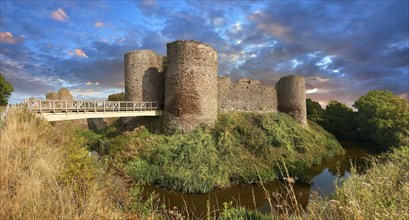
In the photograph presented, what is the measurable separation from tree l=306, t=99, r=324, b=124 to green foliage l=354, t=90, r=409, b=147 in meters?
5.84

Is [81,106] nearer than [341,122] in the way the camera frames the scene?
Yes

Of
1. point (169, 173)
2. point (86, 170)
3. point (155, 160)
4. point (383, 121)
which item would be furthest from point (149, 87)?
point (383, 121)

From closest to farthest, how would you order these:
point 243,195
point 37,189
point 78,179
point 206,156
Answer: point 37,189 < point 78,179 < point 243,195 < point 206,156

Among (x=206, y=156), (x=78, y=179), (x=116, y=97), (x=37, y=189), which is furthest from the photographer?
(x=116, y=97)

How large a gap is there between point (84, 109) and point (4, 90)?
27284 mm

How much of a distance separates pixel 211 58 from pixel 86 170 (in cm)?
1374

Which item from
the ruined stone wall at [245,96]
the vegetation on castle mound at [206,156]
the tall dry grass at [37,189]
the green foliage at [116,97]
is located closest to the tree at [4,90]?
the green foliage at [116,97]

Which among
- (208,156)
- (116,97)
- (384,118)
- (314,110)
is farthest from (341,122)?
(116,97)

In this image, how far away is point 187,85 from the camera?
16500 millimetres

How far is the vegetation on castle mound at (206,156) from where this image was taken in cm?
1220

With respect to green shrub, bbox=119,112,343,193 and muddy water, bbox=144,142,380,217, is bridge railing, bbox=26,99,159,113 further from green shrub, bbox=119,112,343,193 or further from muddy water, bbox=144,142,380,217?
muddy water, bbox=144,142,380,217

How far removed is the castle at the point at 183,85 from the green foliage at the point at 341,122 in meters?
14.9

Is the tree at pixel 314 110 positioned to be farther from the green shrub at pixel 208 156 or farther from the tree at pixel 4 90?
the tree at pixel 4 90

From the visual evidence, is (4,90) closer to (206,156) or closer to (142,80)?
(142,80)
